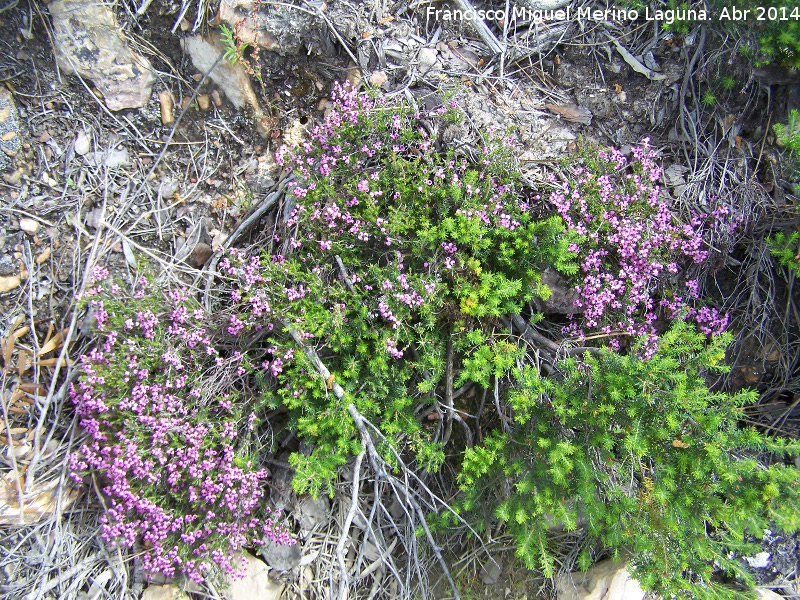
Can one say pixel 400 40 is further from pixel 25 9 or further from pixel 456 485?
pixel 456 485

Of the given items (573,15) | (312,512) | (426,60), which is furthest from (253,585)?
(573,15)

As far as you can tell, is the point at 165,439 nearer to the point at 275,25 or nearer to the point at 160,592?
the point at 160,592

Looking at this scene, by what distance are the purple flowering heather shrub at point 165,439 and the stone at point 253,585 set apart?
0.24m

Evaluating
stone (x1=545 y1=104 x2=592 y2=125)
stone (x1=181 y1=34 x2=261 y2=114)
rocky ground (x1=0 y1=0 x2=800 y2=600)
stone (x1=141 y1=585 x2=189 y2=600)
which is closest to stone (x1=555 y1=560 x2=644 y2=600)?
rocky ground (x1=0 y1=0 x2=800 y2=600)

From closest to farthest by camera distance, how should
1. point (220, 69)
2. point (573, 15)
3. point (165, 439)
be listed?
point (165, 439) < point (220, 69) < point (573, 15)

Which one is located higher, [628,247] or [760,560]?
[628,247]

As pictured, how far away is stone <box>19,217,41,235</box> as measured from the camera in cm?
375

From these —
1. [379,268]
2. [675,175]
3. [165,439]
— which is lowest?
[165,439]

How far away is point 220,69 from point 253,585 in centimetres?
399

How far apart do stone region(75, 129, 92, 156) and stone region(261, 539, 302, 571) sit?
3372 mm

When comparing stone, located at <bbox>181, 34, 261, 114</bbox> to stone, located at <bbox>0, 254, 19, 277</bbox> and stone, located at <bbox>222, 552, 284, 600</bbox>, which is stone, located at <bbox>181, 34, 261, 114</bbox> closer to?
stone, located at <bbox>0, 254, 19, 277</bbox>

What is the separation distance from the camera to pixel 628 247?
351 centimetres

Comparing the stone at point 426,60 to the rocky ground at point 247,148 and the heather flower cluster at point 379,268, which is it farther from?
the heather flower cluster at point 379,268

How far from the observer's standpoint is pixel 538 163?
12.7 ft
